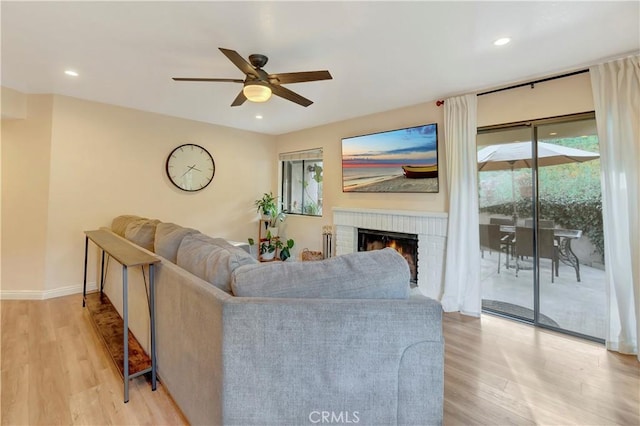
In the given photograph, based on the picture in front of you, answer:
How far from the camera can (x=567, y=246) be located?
8.73 feet

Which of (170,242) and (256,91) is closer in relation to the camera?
(170,242)

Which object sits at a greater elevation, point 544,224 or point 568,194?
point 568,194

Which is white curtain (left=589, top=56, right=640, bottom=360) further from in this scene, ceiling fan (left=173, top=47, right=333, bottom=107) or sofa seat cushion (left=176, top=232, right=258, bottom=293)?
sofa seat cushion (left=176, top=232, right=258, bottom=293)

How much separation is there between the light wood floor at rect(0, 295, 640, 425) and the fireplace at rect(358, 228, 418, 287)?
3.40 feet

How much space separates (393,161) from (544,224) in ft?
5.73

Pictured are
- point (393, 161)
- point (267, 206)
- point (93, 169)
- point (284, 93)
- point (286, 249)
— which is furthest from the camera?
point (267, 206)

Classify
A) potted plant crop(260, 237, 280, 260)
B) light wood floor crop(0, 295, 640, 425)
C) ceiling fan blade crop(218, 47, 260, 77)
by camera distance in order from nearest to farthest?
light wood floor crop(0, 295, 640, 425) < ceiling fan blade crop(218, 47, 260, 77) < potted plant crop(260, 237, 280, 260)

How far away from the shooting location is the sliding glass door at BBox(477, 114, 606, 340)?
101 inches

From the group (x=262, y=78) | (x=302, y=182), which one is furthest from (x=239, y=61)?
(x=302, y=182)

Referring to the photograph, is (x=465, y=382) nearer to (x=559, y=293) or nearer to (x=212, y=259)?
(x=559, y=293)

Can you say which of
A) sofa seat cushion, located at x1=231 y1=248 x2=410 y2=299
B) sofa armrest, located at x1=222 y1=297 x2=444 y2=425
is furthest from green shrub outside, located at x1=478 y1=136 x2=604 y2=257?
sofa armrest, located at x1=222 y1=297 x2=444 y2=425

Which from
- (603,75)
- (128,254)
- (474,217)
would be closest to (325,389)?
(128,254)

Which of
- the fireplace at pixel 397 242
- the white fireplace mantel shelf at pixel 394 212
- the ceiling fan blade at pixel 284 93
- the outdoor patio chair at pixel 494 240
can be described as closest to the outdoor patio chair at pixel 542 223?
the outdoor patio chair at pixel 494 240

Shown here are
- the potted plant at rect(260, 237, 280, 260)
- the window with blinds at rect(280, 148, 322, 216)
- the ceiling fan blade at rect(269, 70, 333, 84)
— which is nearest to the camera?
the ceiling fan blade at rect(269, 70, 333, 84)
